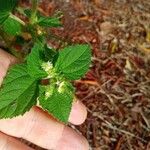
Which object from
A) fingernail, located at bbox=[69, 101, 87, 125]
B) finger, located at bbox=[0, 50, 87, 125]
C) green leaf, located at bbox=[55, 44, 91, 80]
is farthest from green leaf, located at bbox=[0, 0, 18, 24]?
fingernail, located at bbox=[69, 101, 87, 125]

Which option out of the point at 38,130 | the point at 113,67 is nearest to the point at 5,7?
the point at 38,130

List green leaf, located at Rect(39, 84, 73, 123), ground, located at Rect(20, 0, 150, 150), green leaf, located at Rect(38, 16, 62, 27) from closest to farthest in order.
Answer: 1. green leaf, located at Rect(39, 84, 73, 123)
2. green leaf, located at Rect(38, 16, 62, 27)
3. ground, located at Rect(20, 0, 150, 150)

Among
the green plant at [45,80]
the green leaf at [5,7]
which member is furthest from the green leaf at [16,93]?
the green leaf at [5,7]

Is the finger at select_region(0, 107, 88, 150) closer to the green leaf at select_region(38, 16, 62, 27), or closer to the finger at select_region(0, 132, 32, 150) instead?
the finger at select_region(0, 132, 32, 150)

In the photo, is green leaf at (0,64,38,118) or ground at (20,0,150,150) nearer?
green leaf at (0,64,38,118)

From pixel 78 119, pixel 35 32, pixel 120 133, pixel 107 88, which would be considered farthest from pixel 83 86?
pixel 35 32

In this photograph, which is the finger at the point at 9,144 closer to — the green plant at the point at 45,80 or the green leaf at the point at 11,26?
the green plant at the point at 45,80

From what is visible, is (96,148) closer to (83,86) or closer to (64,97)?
(83,86)
